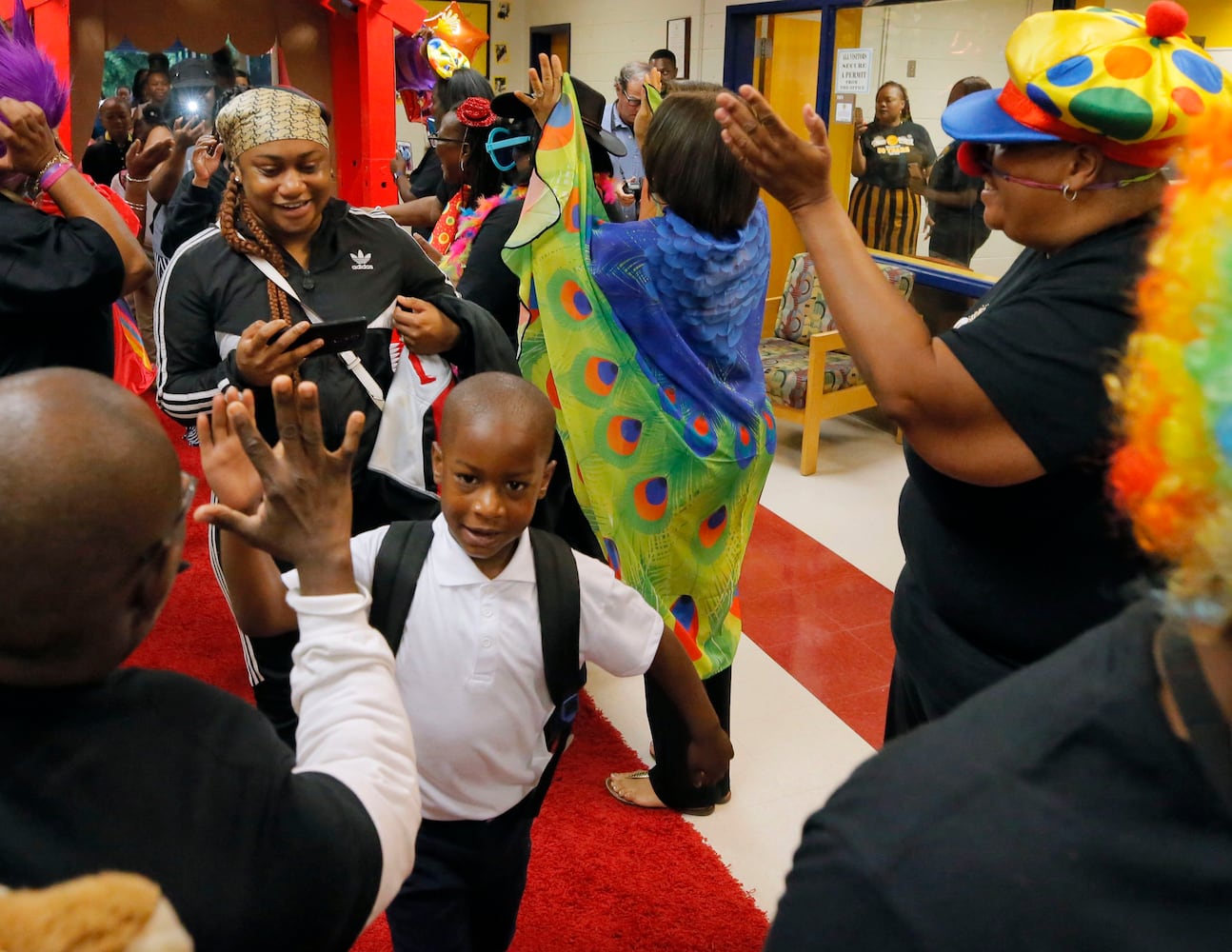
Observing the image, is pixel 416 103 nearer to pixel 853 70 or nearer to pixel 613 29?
pixel 853 70

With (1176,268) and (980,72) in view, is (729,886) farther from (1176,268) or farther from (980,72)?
(980,72)

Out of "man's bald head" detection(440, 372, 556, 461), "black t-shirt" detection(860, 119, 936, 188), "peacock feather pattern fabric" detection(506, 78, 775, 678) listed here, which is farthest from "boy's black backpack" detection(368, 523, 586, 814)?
"black t-shirt" detection(860, 119, 936, 188)

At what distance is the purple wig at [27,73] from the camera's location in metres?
2.41

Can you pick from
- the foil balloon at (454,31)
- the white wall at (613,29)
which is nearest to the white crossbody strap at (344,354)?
the foil balloon at (454,31)

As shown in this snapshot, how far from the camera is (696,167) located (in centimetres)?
234

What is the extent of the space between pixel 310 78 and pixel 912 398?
10.9 feet

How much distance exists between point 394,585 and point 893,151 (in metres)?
5.77

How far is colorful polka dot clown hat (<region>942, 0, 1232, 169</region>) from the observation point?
1364 mm

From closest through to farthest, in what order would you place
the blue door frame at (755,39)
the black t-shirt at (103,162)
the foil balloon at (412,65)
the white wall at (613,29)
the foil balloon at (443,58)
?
the foil balloon at (412,65)
the foil balloon at (443,58)
the black t-shirt at (103,162)
the blue door frame at (755,39)
the white wall at (613,29)

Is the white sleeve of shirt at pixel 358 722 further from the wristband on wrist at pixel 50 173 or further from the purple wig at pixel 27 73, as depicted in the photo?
the purple wig at pixel 27 73

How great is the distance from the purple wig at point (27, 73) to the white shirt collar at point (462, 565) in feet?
5.12

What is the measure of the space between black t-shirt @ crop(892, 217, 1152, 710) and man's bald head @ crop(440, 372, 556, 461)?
0.59 metres

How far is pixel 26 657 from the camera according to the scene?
0.83 m

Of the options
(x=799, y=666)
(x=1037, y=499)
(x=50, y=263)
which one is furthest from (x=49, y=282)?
(x=799, y=666)
